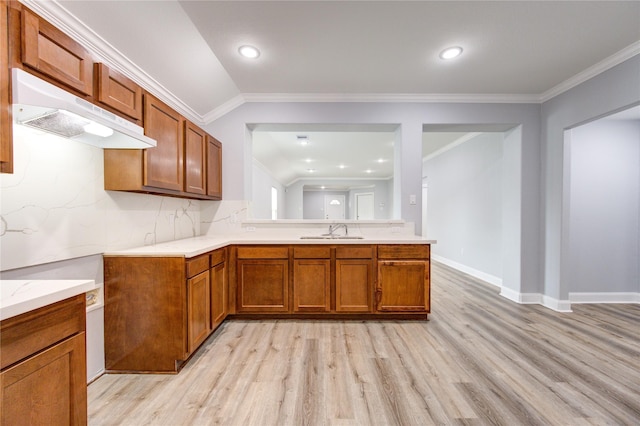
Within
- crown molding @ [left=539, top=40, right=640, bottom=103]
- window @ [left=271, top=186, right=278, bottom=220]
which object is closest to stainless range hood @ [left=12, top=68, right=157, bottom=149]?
crown molding @ [left=539, top=40, right=640, bottom=103]

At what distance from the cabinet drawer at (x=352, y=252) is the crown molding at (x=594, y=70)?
2901 millimetres

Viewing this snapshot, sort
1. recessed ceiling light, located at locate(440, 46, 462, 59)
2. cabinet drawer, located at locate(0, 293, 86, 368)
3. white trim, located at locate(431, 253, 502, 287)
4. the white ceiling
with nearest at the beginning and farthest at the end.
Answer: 1. cabinet drawer, located at locate(0, 293, 86, 368)
2. the white ceiling
3. recessed ceiling light, located at locate(440, 46, 462, 59)
4. white trim, located at locate(431, 253, 502, 287)

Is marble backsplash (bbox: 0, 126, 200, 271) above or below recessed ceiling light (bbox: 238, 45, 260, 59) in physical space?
below

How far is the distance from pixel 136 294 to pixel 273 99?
248 centimetres

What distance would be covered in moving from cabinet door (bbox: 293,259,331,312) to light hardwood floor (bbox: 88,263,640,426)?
0.64 ft

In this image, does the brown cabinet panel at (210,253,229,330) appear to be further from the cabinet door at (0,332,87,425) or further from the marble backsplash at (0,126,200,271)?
the cabinet door at (0,332,87,425)

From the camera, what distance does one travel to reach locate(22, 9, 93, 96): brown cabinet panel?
109 centimetres

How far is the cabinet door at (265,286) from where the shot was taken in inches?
104

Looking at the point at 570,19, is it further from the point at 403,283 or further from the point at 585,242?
the point at 585,242

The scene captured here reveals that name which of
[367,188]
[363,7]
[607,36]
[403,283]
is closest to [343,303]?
[403,283]

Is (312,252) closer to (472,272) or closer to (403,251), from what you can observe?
(403,251)

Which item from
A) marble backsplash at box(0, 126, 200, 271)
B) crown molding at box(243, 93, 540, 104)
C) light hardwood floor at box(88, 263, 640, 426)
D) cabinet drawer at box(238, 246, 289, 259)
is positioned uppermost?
crown molding at box(243, 93, 540, 104)

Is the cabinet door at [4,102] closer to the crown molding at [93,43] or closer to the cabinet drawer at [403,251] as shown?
the crown molding at [93,43]

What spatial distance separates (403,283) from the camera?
8.63ft
